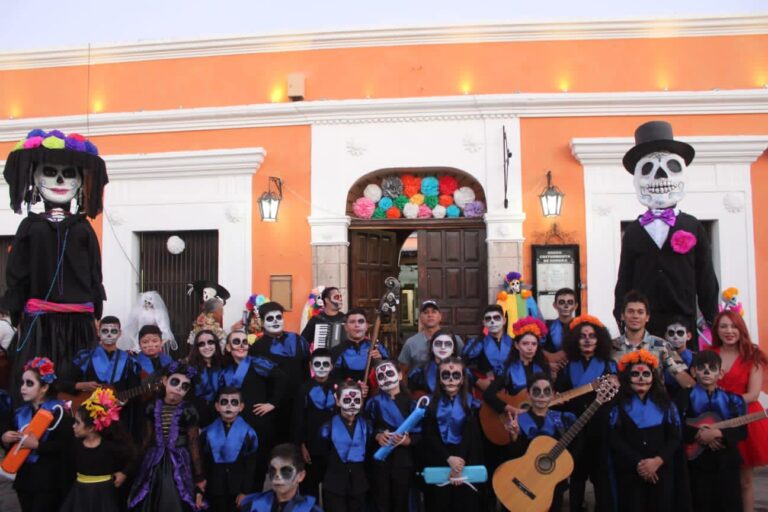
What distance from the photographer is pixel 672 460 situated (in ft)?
14.2

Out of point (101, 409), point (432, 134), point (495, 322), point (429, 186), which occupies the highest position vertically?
point (432, 134)

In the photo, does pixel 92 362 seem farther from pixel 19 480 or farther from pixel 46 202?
pixel 46 202

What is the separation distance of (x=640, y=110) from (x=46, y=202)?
23.5 ft

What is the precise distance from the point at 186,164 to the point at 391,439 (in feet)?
20.2

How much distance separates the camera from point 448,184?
931cm

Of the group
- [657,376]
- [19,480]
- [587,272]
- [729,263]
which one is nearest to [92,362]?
[19,480]

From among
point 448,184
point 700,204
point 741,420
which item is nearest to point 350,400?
point 741,420

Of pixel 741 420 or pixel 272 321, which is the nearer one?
pixel 741 420

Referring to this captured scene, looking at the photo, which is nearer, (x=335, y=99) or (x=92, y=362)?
(x=92, y=362)

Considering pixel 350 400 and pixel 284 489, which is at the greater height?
pixel 350 400

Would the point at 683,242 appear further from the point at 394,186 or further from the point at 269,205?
the point at 269,205

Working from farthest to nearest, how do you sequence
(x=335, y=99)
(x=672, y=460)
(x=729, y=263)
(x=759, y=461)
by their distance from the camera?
(x=335, y=99), (x=729, y=263), (x=759, y=461), (x=672, y=460)

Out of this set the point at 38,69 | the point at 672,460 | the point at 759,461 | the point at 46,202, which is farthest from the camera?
the point at 38,69

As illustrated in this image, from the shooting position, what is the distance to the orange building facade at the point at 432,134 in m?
8.74
